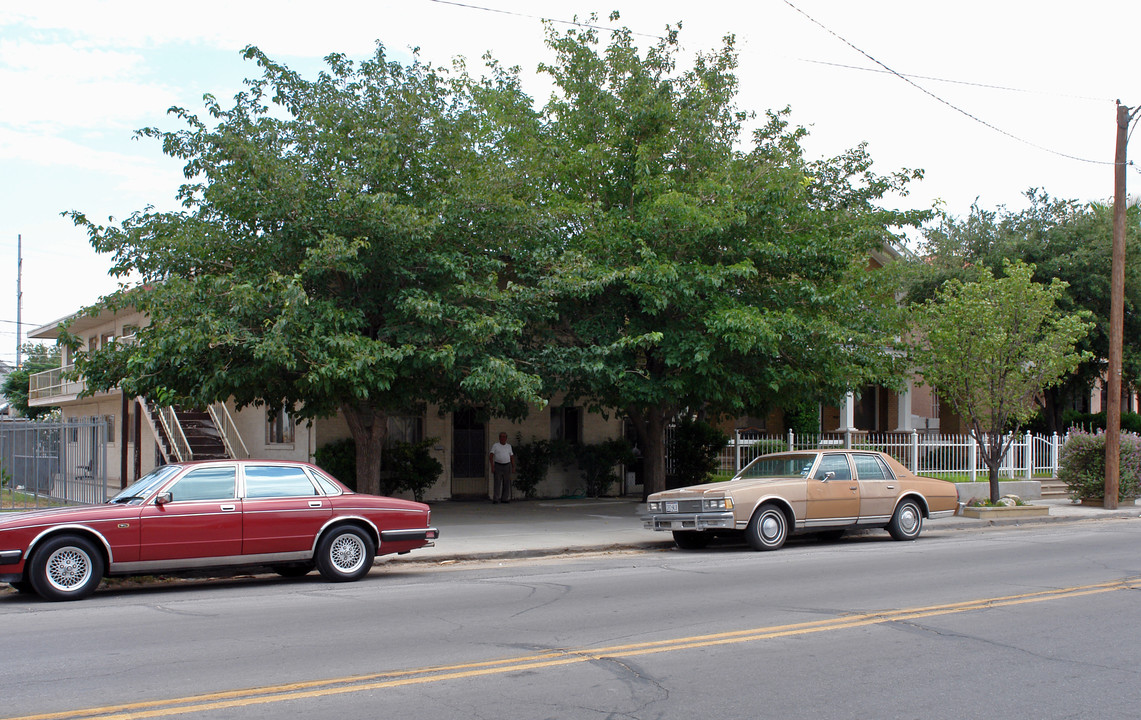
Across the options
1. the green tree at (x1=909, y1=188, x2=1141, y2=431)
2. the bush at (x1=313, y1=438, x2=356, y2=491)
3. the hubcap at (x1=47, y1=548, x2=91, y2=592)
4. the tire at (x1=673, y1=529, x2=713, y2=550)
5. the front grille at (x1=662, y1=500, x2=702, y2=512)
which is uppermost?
the green tree at (x1=909, y1=188, x2=1141, y2=431)

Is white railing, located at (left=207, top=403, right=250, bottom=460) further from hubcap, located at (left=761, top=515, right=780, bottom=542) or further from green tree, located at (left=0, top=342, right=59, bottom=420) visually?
green tree, located at (left=0, top=342, right=59, bottom=420)

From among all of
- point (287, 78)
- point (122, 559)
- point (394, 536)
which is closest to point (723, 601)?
point (394, 536)

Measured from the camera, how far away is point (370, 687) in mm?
6051

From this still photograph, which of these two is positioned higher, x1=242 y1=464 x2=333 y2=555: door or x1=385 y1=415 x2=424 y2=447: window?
x1=385 y1=415 x2=424 y2=447: window

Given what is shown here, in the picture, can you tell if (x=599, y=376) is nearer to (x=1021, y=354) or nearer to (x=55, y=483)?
(x=1021, y=354)

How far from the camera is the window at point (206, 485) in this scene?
10.4 meters

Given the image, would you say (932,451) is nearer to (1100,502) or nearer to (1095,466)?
(1095,466)

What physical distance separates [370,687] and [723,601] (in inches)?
169

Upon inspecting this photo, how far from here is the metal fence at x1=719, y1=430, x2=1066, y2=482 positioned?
76.6 ft

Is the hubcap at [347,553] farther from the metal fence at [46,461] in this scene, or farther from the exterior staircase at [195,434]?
the exterior staircase at [195,434]

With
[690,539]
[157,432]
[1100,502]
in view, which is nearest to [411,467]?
[157,432]

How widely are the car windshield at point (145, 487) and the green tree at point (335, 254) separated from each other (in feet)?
9.13

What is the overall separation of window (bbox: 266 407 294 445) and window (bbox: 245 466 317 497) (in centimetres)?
1140

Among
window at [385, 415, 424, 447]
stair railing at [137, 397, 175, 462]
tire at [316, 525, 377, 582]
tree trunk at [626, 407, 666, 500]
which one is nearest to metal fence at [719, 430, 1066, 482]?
tree trunk at [626, 407, 666, 500]
